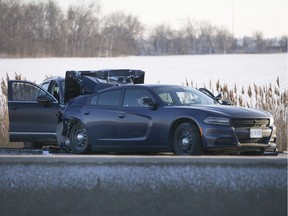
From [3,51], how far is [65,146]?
130 feet

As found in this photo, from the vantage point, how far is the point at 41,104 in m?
Result: 16.4

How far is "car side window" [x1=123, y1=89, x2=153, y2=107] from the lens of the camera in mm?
13891

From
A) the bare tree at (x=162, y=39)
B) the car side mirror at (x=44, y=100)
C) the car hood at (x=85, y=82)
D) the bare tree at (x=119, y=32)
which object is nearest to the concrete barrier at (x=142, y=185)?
the car hood at (x=85, y=82)

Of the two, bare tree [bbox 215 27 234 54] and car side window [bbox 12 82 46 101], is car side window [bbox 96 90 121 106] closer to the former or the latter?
car side window [bbox 12 82 46 101]

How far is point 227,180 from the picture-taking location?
701 centimetres

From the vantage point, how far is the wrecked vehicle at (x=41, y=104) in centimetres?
Answer: 1602

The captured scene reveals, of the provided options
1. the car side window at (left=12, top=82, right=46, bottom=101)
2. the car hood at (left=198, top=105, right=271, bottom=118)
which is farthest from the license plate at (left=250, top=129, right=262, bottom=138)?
the car side window at (left=12, top=82, right=46, bottom=101)

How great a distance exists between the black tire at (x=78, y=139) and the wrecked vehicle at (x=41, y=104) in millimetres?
1155

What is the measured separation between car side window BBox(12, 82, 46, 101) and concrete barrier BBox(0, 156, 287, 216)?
9431 millimetres

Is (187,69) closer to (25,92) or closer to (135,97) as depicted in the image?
(25,92)

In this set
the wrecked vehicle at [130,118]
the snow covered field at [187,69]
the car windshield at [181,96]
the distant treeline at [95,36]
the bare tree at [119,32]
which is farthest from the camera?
the bare tree at [119,32]

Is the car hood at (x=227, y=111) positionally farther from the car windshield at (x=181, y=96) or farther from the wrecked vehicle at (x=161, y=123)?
the car windshield at (x=181, y=96)

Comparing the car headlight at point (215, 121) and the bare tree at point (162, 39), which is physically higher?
the bare tree at point (162, 39)

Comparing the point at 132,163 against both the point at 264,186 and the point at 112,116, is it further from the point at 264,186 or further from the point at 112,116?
the point at 112,116
